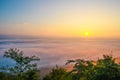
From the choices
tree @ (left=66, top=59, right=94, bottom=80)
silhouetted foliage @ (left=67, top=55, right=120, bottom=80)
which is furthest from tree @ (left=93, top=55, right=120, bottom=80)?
tree @ (left=66, top=59, right=94, bottom=80)

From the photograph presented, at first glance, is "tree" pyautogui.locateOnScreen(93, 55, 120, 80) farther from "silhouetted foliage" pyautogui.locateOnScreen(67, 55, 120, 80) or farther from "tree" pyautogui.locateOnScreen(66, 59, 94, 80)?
"tree" pyautogui.locateOnScreen(66, 59, 94, 80)

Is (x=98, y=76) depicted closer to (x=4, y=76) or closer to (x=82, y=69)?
(x=82, y=69)

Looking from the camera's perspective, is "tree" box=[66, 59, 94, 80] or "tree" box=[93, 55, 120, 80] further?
"tree" box=[66, 59, 94, 80]

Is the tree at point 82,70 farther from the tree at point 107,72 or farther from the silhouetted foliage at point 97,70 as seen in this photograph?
the tree at point 107,72

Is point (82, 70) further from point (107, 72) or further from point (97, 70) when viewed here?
point (107, 72)

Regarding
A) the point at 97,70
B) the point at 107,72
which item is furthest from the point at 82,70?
the point at 107,72

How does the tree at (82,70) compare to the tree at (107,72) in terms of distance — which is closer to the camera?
the tree at (107,72)

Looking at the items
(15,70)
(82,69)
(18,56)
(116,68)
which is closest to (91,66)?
(82,69)

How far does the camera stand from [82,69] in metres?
3.04

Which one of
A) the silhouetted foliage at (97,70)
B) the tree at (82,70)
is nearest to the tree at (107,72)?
the silhouetted foliage at (97,70)

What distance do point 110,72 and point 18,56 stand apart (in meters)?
6.61

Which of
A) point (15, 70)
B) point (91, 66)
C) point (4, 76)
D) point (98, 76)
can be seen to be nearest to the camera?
point (98, 76)

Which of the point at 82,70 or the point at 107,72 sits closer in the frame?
the point at 107,72

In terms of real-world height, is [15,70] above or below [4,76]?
above
